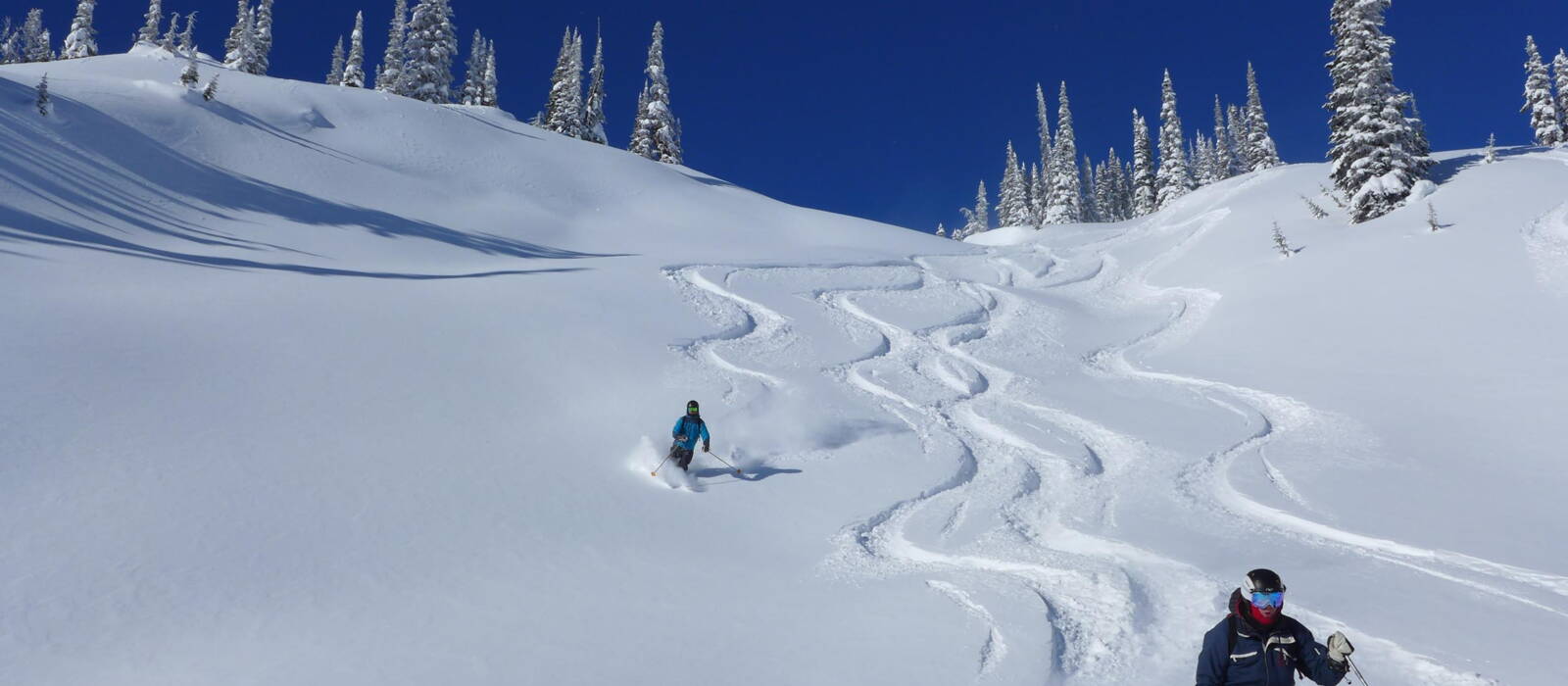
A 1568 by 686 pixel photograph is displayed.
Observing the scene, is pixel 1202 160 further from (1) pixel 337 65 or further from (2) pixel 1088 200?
(1) pixel 337 65

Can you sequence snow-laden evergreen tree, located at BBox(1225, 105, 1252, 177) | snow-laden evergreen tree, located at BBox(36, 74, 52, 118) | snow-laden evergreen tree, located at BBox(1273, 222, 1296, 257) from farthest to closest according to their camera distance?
snow-laden evergreen tree, located at BBox(1225, 105, 1252, 177) → snow-laden evergreen tree, located at BBox(1273, 222, 1296, 257) → snow-laden evergreen tree, located at BBox(36, 74, 52, 118)

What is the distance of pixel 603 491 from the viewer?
9336mm

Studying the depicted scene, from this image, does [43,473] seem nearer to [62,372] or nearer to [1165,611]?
[62,372]

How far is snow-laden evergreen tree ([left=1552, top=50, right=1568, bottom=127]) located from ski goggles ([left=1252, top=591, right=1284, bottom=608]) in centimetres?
6294

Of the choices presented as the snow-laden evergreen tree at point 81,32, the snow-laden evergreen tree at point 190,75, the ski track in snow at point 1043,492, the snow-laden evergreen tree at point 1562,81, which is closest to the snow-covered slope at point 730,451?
the ski track in snow at point 1043,492

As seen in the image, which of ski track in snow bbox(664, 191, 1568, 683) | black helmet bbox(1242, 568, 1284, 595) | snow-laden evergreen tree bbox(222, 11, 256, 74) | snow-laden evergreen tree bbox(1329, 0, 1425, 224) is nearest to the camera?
black helmet bbox(1242, 568, 1284, 595)

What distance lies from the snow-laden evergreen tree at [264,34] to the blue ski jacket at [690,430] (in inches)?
2565

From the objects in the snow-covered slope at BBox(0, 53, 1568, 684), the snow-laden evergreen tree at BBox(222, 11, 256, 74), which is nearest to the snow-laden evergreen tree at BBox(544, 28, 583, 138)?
the snow-laden evergreen tree at BBox(222, 11, 256, 74)

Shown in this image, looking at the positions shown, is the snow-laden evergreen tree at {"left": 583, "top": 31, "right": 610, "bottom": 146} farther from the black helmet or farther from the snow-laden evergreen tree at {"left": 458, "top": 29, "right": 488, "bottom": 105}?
the black helmet

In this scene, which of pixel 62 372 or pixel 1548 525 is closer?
pixel 1548 525

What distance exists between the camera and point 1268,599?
3973mm

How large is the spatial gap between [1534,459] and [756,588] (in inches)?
413

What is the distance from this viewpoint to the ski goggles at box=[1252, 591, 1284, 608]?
3.96m

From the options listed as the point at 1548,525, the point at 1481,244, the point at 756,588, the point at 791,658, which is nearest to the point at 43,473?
the point at 756,588
